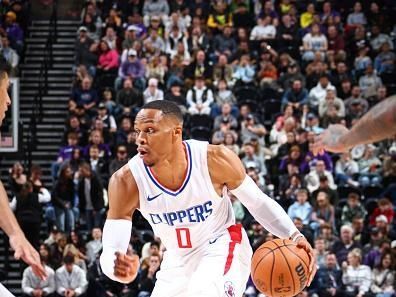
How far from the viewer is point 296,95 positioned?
18.8 meters

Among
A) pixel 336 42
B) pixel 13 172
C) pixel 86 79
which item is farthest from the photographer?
pixel 336 42

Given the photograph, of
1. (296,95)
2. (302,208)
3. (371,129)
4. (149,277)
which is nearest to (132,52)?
(296,95)

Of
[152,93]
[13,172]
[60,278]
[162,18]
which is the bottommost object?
[60,278]

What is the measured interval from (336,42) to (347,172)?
4.70m

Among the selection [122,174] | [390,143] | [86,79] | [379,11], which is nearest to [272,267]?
[122,174]

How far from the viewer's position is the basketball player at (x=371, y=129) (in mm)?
4258

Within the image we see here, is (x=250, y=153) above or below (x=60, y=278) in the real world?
above

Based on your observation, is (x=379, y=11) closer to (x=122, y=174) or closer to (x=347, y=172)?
(x=347, y=172)

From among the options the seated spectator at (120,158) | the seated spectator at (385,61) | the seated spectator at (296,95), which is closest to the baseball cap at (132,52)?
the seated spectator at (296,95)

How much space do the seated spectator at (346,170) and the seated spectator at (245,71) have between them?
322 cm

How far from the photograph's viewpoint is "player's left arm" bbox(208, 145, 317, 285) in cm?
743

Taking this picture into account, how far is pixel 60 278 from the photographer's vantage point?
14.6 metres

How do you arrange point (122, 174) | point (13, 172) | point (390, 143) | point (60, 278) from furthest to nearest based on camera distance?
point (390, 143)
point (13, 172)
point (60, 278)
point (122, 174)

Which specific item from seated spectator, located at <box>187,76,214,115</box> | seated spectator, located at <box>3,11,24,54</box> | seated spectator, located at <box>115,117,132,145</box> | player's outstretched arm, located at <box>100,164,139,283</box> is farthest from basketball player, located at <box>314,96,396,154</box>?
seated spectator, located at <box>3,11,24,54</box>
